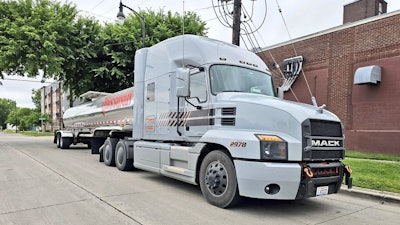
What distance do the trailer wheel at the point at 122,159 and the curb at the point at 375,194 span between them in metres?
6.11

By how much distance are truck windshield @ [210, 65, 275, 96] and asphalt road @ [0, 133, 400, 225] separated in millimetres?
2251

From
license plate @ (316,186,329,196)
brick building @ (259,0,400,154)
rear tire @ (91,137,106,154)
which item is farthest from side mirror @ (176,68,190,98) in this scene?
rear tire @ (91,137,106,154)

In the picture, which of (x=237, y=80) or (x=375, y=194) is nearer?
(x=237, y=80)

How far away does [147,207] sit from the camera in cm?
559

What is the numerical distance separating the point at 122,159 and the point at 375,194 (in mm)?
7050

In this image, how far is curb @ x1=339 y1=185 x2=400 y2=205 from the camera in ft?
21.1

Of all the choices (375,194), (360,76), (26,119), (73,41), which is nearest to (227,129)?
(375,194)

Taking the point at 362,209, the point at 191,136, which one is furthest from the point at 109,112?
the point at 362,209

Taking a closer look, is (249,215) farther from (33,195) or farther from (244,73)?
(33,195)

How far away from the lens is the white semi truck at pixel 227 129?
505cm

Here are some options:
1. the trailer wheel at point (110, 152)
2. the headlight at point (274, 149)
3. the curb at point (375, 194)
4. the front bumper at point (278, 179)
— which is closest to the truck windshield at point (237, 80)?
the headlight at point (274, 149)

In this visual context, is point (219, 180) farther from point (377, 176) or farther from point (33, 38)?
point (33, 38)

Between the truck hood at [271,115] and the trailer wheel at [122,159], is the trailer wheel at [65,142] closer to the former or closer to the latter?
the trailer wheel at [122,159]

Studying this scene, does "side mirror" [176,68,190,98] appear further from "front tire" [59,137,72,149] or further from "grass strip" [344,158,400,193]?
"front tire" [59,137,72,149]
